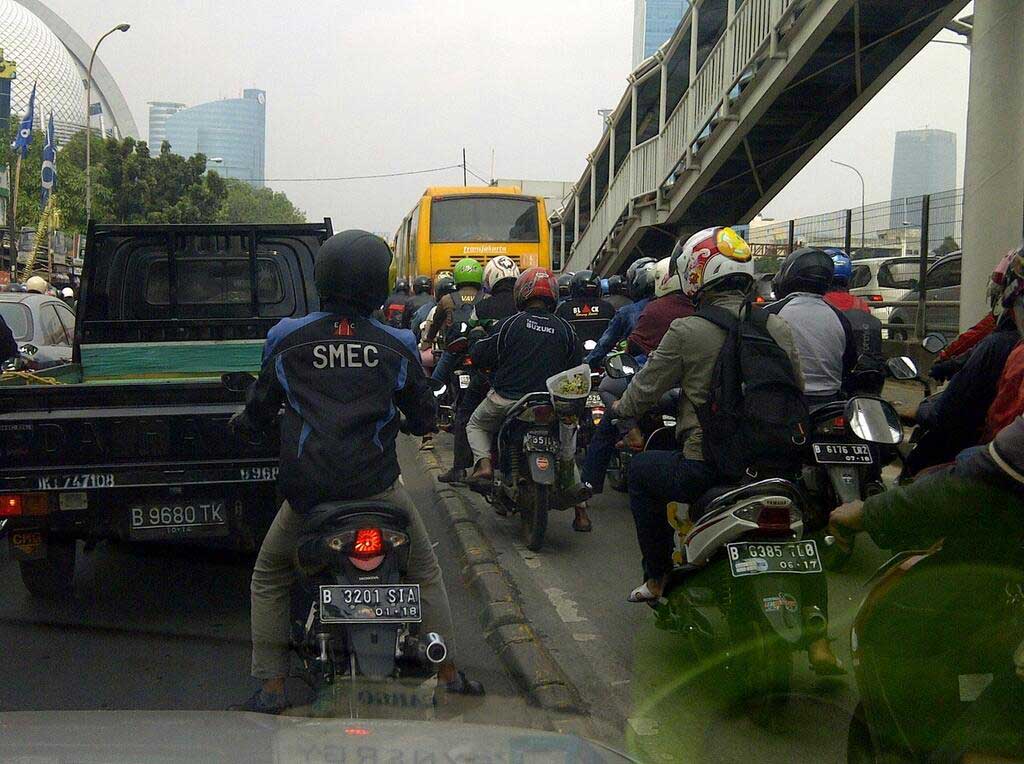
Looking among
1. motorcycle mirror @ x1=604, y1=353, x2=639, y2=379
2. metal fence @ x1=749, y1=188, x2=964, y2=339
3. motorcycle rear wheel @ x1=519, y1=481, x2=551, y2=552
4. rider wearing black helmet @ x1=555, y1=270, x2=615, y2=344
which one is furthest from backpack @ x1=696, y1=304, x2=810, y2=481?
metal fence @ x1=749, y1=188, x2=964, y2=339

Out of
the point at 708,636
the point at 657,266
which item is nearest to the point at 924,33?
the point at 657,266

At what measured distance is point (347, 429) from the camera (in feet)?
11.8

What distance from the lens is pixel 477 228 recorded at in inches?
898

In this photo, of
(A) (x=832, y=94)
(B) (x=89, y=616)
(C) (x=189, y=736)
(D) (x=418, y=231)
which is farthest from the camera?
(D) (x=418, y=231)

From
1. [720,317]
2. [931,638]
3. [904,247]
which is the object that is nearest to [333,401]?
[720,317]

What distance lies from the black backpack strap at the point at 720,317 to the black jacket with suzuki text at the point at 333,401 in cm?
119

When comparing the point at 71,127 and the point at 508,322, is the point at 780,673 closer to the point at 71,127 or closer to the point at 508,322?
the point at 508,322

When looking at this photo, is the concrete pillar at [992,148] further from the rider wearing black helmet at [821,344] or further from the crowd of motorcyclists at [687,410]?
the crowd of motorcyclists at [687,410]

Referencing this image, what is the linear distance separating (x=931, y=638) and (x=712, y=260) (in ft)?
6.21

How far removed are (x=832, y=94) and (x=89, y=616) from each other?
473 inches

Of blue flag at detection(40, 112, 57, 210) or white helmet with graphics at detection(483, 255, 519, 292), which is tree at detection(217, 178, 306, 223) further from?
white helmet with graphics at detection(483, 255, 519, 292)

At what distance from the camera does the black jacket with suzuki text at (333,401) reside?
140 inches

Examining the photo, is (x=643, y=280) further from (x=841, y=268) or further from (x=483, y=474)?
(x=483, y=474)

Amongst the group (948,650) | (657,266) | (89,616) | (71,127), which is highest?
(71,127)
